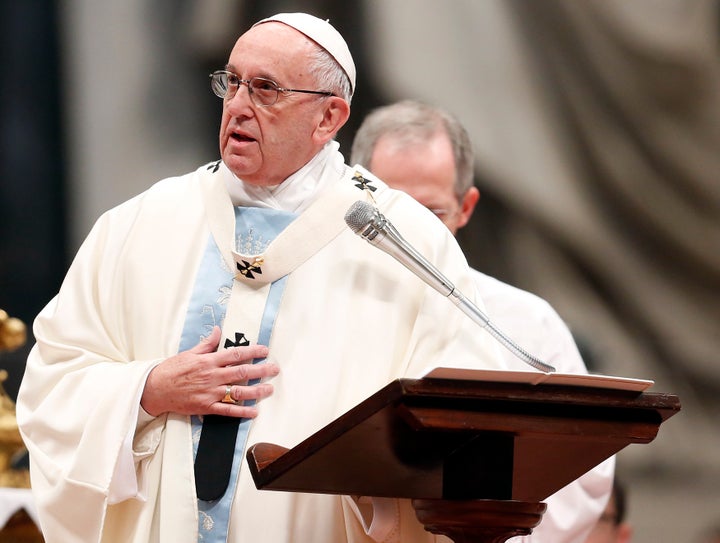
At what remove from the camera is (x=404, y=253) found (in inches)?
119

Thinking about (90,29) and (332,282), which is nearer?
(332,282)

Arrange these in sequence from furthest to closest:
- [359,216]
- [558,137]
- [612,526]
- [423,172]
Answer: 1. [558,137]
2. [612,526]
3. [423,172]
4. [359,216]

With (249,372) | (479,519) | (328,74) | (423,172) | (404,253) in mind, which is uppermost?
(423,172)

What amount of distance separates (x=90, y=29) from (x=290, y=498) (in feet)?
11.2

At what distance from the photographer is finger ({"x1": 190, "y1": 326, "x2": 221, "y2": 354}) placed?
10.0 ft

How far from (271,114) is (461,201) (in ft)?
5.03

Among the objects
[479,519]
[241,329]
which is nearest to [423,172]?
[241,329]

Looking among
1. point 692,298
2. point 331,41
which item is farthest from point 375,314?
point 692,298

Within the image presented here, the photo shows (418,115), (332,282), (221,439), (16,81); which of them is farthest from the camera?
(16,81)

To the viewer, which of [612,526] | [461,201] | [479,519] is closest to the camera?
[479,519]

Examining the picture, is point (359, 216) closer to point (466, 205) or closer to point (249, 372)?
point (249, 372)

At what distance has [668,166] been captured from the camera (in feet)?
19.7

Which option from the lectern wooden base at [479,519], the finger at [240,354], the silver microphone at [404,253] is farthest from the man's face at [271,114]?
the lectern wooden base at [479,519]

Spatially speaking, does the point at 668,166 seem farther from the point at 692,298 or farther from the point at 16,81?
the point at 16,81
